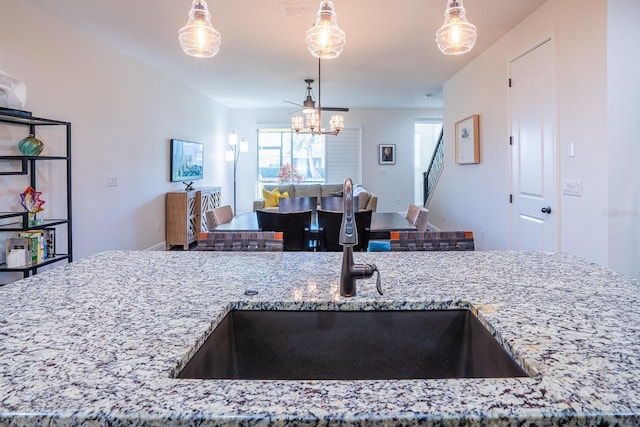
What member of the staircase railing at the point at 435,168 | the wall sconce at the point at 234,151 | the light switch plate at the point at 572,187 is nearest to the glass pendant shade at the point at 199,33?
the light switch plate at the point at 572,187

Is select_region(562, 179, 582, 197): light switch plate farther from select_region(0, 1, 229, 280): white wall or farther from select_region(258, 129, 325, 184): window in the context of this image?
select_region(258, 129, 325, 184): window

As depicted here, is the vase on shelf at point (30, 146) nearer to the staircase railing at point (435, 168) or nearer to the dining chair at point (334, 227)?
the dining chair at point (334, 227)

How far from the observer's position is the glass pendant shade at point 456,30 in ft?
6.22

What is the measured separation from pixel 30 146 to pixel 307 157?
646cm

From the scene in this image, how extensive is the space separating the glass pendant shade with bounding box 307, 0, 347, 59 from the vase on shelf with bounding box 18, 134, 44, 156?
235cm

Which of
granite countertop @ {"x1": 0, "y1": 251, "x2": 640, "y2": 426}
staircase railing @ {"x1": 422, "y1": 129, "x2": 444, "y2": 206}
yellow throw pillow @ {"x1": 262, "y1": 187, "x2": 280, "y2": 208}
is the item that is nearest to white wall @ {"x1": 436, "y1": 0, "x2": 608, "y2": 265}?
granite countertop @ {"x1": 0, "y1": 251, "x2": 640, "y2": 426}

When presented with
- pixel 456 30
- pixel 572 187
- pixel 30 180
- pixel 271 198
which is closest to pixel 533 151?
pixel 572 187

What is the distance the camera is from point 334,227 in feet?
9.59

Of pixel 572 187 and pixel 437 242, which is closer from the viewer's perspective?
pixel 437 242

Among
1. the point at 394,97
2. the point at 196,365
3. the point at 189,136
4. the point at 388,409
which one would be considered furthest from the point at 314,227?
the point at 394,97

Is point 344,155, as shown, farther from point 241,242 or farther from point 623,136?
point 241,242

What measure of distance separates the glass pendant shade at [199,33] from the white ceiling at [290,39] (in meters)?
1.48

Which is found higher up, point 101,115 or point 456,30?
point 101,115

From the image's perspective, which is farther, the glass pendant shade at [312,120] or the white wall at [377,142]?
the white wall at [377,142]
